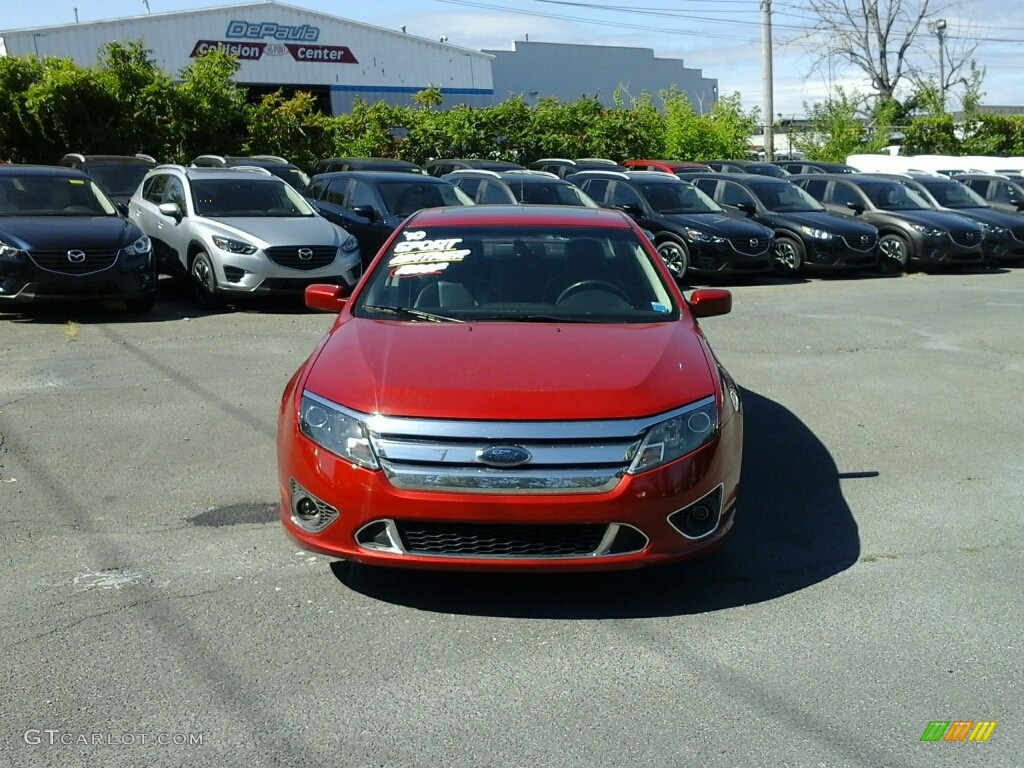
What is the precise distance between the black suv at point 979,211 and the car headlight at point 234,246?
12718mm

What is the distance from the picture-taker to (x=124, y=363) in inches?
387

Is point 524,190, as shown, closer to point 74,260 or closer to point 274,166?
point 274,166

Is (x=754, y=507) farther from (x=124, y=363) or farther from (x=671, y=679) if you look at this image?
(x=124, y=363)

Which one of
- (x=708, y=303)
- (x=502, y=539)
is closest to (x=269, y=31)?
(x=708, y=303)

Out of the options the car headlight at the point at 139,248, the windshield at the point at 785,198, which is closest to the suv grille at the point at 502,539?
the car headlight at the point at 139,248

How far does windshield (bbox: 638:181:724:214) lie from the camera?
18.0 meters

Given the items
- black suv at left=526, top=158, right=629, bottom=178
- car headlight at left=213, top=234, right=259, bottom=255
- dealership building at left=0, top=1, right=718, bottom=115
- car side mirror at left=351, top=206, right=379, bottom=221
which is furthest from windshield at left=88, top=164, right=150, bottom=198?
dealership building at left=0, top=1, right=718, bottom=115

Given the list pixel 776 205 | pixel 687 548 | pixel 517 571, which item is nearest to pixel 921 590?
pixel 687 548

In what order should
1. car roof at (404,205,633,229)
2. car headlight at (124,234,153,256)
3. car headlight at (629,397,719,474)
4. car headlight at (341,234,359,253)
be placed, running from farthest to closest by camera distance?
car headlight at (341,234,359,253), car headlight at (124,234,153,256), car roof at (404,205,633,229), car headlight at (629,397,719,474)

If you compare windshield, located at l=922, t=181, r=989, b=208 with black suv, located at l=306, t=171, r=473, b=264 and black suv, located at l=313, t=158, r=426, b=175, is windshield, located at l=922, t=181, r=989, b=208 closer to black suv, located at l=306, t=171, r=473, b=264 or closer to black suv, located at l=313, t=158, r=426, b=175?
black suv, located at l=313, t=158, r=426, b=175

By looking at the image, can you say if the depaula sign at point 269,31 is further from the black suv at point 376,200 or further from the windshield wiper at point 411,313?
the windshield wiper at point 411,313

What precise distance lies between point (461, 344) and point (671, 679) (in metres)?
1.80

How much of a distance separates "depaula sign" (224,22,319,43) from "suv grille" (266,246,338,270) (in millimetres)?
37170

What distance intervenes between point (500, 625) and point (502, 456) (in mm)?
694
